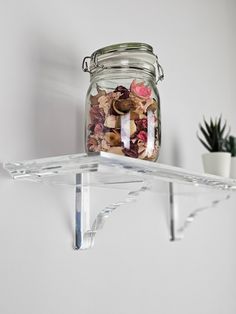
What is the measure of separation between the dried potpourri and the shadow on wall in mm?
99

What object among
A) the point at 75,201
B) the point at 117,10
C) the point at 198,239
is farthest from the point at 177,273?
the point at 117,10

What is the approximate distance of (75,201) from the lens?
881mm

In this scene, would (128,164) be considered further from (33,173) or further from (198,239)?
(198,239)

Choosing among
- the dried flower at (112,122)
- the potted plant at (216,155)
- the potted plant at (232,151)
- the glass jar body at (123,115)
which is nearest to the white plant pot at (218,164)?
the potted plant at (216,155)

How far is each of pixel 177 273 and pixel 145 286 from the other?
14 cm

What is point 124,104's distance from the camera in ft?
2.43

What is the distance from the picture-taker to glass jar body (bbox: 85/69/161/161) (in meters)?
0.74

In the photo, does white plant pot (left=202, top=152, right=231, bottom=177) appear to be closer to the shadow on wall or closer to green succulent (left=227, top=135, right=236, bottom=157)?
green succulent (left=227, top=135, right=236, bottom=157)

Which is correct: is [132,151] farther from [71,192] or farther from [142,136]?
[71,192]

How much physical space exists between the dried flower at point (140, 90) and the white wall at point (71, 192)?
0.17 metres

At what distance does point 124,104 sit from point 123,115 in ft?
0.06

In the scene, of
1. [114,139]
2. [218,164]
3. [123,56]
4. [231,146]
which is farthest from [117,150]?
[231,146]

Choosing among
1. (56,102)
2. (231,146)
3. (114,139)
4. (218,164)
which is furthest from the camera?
(231,146)

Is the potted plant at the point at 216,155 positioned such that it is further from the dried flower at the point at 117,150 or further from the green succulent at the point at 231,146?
the dried flower at the point at 117,150
